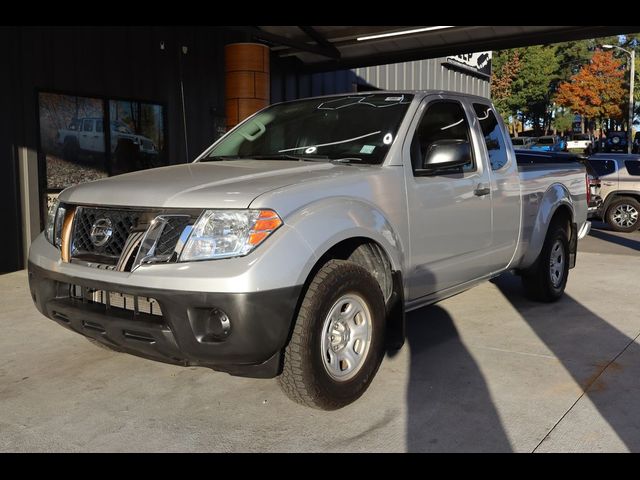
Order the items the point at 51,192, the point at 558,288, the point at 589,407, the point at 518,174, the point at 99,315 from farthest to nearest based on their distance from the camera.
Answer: the point at 51,192
the point at 558,288
the point at 518,174
the point at 589,407
the point at 99,315

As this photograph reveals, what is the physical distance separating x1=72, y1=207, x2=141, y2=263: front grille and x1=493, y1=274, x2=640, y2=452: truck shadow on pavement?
239 centimetres

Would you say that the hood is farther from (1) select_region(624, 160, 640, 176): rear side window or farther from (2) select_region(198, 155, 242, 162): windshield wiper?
(1) select_region(624, 160, 640, 176): rear side window

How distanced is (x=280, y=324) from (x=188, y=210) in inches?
28.7

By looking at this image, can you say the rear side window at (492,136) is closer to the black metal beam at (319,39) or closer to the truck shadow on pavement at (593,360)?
the truck shadow on pavement at (593,360)

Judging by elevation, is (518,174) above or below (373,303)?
above

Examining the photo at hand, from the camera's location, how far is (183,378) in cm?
427

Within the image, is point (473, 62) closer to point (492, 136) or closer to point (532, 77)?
point (492, 136)

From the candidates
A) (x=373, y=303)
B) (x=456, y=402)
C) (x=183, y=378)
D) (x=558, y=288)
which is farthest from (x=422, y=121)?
(x=558, y=288)

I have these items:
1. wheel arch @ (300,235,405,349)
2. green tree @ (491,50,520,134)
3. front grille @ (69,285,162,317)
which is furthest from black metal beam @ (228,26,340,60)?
green tree @ (491,50,520,134)

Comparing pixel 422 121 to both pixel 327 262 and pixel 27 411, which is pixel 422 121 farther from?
pixel 27 411

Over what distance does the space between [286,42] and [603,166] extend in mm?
7593

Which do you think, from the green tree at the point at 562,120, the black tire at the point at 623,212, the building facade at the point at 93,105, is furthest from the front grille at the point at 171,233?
the green tree at the point at 562,120
